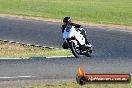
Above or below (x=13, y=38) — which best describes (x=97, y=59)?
above

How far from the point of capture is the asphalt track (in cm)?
1709

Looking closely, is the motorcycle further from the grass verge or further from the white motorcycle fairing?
the grass verge

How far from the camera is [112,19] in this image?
4353cm

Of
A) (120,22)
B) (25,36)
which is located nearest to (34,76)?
(25,36)

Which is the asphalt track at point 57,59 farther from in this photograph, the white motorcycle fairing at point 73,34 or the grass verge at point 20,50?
the white motorcycle fairing at point 73,34

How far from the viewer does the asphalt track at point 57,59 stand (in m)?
17.1

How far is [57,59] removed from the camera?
19.7 m

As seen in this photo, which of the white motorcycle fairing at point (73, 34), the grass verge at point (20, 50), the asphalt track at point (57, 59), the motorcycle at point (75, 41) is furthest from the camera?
the grass verge at point (20, 50)

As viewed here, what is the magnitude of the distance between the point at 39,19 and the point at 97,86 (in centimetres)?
2865

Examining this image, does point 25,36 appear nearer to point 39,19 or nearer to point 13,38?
point 13,38

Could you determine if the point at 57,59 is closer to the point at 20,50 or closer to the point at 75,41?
the point at 20,50

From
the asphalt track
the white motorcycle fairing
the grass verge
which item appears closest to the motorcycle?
the white motorcycle fairing

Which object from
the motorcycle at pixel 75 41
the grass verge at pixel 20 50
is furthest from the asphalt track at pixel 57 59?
the motorcycle at pixel 75 41

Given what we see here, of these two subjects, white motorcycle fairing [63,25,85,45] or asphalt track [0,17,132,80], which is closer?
white motorcycle fairing [63,25,85,45]
